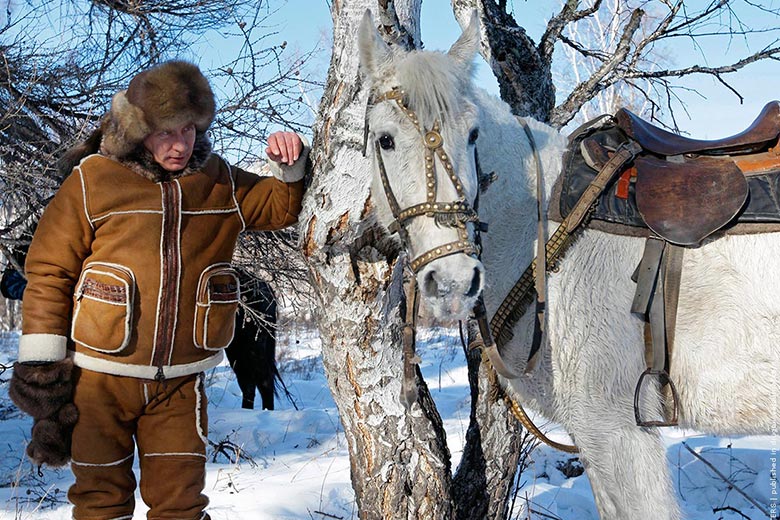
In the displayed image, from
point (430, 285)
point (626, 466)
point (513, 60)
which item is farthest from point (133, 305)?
point (513, 60)

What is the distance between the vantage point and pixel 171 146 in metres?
2.40

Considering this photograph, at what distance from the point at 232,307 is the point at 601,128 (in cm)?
159

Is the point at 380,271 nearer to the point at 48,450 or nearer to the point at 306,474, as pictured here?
the point at 48,450

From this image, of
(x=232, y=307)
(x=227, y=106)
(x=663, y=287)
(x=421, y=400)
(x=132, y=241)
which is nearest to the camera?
(x=663, y=287)

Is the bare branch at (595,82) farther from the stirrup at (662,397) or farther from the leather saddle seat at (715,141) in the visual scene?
the stirrup at (662,397)

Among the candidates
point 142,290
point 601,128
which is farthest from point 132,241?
point 601,128

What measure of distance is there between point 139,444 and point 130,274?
670 mm

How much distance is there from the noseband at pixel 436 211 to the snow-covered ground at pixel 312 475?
1154 millimetres

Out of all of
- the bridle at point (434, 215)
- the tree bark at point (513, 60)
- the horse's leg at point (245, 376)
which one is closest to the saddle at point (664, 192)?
the bridle at point (434, 215)

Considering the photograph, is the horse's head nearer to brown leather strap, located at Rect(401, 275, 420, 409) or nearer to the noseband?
the noseband

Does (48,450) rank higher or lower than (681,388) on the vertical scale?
lower

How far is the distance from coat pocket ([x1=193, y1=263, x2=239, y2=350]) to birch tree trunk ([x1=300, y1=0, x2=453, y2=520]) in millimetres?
343

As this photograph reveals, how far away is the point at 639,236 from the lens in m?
2.24

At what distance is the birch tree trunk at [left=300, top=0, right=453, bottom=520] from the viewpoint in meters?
2.43
